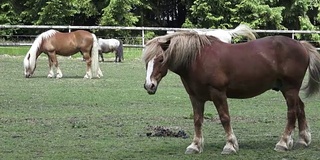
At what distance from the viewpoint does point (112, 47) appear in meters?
27.6

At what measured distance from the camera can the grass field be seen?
7254 millimetres

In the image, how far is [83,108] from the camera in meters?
11.9

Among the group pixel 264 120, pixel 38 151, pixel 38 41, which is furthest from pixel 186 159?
pixel 38 41

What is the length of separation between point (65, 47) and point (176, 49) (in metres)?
13.6

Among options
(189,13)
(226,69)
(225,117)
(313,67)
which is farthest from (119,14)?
(225,117)

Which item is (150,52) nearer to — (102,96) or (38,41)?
(102,96)

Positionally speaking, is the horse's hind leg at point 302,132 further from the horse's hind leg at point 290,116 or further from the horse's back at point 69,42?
the horse's back at point 69,42

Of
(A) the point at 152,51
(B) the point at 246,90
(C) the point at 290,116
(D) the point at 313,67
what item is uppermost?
(A) the point at 152,51

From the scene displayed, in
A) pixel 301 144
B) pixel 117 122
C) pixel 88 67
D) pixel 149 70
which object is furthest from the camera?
pixel 88 67

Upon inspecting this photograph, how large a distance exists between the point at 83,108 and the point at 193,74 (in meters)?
5.10

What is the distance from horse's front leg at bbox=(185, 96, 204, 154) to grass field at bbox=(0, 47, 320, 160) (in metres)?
0.13

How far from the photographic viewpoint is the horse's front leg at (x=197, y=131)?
23.7 feet

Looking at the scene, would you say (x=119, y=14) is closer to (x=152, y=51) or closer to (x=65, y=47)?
(x=65, y=47)

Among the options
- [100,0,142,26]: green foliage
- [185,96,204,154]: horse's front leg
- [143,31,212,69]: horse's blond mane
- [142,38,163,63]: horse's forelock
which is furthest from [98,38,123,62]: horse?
[142,38,163,63]: horse's forelock
